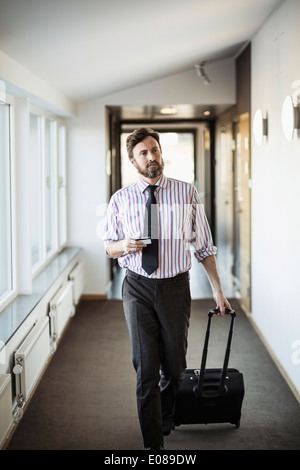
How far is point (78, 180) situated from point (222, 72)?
2.01 meters

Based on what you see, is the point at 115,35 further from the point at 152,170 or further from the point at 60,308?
the point at 60,308

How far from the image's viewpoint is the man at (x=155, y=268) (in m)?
2.93

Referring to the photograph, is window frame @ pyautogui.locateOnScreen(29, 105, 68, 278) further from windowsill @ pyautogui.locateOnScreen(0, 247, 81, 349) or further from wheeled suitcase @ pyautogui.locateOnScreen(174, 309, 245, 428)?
wheeled suitcase @ pyautogui.locateOnScreen(174, 309, 245, 428)

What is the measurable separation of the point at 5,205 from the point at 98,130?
8.94 ft

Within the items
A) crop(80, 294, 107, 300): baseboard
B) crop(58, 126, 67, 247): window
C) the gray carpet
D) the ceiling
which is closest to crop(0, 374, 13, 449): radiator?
the gray carpet

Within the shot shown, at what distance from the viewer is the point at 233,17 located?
4.43 metres

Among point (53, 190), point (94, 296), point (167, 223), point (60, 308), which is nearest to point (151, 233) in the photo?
point (167, 223)

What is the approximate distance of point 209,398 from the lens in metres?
3.27

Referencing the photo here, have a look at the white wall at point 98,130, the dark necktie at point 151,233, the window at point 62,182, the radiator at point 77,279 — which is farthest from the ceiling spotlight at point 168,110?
the dark necktie at point 151,233

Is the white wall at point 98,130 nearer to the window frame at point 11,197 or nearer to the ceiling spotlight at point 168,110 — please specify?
the ceiling spotlight at point 168,110

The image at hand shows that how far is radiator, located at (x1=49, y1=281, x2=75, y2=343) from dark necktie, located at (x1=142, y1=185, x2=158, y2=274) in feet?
6.09

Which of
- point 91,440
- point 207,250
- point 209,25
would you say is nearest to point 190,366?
point 91,440

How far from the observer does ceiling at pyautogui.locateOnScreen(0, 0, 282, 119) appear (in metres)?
3.02
